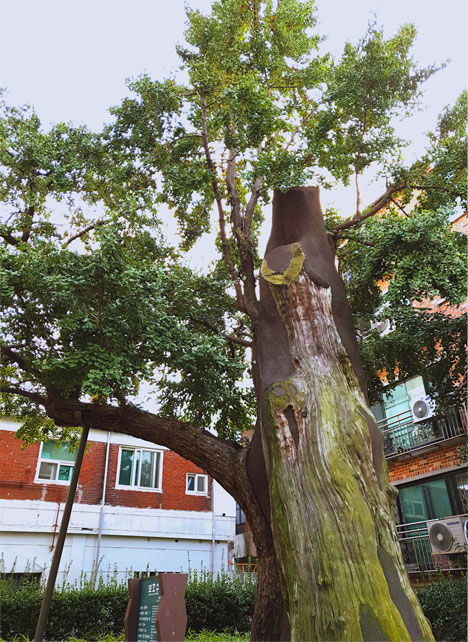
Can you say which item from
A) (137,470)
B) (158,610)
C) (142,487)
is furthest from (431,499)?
(158,610)

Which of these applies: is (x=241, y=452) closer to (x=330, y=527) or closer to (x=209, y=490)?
(x=330, y=527)

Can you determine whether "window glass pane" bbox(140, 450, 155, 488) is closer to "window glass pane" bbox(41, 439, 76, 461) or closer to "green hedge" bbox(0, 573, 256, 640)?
"window glass pane" bbox(41, 439, 76, 461)

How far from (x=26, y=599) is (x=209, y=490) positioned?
27.9ft

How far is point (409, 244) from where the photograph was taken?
7578 mm

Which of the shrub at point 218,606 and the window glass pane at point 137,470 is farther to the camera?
the window glass pane at point 137,470

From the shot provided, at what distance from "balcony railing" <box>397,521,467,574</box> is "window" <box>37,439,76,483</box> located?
1123 cm

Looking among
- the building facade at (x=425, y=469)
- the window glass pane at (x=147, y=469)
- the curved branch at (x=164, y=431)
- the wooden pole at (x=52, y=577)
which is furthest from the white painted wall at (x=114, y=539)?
the curved branch at (x=164, y=431)

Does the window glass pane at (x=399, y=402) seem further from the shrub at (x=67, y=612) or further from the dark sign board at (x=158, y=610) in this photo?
the dark sign board at (x=158, y=610)

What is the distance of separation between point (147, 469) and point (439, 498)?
33.5ft

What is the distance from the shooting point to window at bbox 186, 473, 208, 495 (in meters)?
18.5

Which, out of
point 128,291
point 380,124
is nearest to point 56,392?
point 128,291

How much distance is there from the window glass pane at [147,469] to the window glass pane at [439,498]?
9.77 m

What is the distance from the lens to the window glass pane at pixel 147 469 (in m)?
17.8

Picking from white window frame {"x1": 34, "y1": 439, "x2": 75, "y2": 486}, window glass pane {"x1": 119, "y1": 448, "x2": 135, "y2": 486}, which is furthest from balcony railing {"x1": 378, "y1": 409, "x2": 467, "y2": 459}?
white window frame {"x1": 34, "y1": 439, "x2": 75, "y2": 486}
